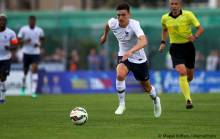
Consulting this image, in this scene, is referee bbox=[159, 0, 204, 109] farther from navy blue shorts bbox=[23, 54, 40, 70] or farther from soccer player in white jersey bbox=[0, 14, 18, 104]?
navy blue shorts bbox=[23, 54, 40, 70]

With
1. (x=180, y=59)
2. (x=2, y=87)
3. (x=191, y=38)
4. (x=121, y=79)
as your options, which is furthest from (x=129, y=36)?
(x=2, y=87)

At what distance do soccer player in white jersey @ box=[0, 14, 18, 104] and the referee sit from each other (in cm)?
545

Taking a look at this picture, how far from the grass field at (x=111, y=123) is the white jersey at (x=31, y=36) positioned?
23.7 feet

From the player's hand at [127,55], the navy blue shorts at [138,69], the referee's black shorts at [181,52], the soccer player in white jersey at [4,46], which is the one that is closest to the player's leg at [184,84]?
the referee's black shorts at [181,52]

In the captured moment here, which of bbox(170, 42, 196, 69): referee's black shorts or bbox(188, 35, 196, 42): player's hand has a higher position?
bbox(188, 35, 196, 42): player's hand

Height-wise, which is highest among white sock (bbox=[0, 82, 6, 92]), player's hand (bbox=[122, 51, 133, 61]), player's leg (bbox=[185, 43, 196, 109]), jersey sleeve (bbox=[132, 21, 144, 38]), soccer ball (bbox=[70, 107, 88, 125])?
jersey sleeve (bbox=[132, 21, 144, 38])

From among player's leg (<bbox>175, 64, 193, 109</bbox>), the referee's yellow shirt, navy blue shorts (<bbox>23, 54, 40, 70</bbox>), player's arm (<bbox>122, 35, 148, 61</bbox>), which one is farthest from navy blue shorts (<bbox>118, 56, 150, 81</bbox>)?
navy blue shorts (<bbox>23, 54, 40, 70</bbox>)

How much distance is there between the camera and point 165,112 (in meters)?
19.1

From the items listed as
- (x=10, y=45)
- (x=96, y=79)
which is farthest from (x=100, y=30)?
(x=10, y=45)

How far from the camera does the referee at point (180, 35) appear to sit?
19906mm

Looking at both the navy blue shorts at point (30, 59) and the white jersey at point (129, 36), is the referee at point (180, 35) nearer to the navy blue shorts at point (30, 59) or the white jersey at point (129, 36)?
the white jersey at point (129, 36)

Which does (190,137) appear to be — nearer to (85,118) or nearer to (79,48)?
(85,118)

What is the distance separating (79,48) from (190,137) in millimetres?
27162

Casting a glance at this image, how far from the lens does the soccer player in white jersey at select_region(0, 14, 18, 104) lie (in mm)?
24031
